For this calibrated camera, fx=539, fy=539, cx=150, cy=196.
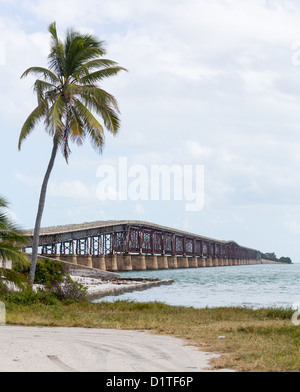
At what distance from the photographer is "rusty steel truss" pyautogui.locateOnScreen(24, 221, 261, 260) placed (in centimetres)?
9024

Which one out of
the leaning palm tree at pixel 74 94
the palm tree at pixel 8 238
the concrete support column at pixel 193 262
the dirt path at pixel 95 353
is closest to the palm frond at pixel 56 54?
the leaning palm tree at pixel 74 94

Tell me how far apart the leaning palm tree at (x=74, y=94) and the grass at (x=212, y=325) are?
5987 millimetres

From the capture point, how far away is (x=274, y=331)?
15.5 metres

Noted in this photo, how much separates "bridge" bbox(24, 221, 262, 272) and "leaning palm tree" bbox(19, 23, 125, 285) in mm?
43037

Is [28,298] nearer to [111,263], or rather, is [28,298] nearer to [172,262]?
[111,263]

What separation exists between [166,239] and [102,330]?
452 feet

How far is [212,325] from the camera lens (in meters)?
17.6

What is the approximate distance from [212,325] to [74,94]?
14.5 m

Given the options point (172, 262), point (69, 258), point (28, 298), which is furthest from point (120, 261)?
point (28, 298)

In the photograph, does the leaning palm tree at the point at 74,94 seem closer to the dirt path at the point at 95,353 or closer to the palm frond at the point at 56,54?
the palm frond at the point at 56,54

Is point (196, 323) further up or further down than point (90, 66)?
further down

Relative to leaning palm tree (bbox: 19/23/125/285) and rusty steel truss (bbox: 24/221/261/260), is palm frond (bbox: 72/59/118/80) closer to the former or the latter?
leaning palm tree (bbox: 19/23/125/285)

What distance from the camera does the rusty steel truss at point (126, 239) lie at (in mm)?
90238
